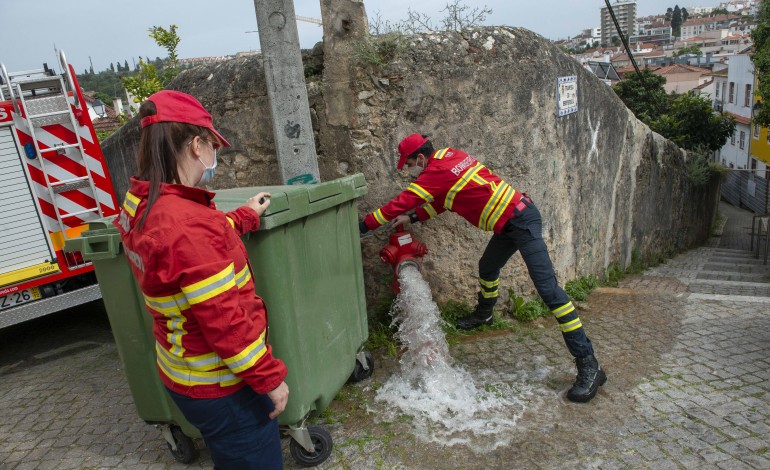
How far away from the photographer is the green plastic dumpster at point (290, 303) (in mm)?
2619

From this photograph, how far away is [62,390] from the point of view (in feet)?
13.8

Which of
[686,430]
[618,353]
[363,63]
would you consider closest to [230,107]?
[363,63]

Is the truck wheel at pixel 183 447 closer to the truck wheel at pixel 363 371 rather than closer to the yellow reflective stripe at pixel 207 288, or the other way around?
the truck wheel at pixel 363 371

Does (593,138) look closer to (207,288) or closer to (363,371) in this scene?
(363,371)

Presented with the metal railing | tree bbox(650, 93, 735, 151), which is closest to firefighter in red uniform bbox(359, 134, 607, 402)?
the metal railing

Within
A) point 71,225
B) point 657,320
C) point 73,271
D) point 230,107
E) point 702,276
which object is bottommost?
point 702,276

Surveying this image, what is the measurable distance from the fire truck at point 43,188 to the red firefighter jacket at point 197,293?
12.2 ft

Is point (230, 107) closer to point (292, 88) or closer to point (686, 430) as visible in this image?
point (292, 88)

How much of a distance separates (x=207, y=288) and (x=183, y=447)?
1786 mm

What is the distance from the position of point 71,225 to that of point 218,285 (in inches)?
168

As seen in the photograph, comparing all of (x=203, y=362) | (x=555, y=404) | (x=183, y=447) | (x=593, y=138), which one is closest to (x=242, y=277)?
(x=203, y=362)

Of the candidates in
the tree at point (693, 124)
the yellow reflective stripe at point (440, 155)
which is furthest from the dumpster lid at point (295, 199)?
the tree at point (693, 124)

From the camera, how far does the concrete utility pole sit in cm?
364

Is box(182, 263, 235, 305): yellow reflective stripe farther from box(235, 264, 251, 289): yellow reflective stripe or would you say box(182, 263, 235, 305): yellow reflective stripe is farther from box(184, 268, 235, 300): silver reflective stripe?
box(235, 264, 251, 289): yellow reflective stripe
